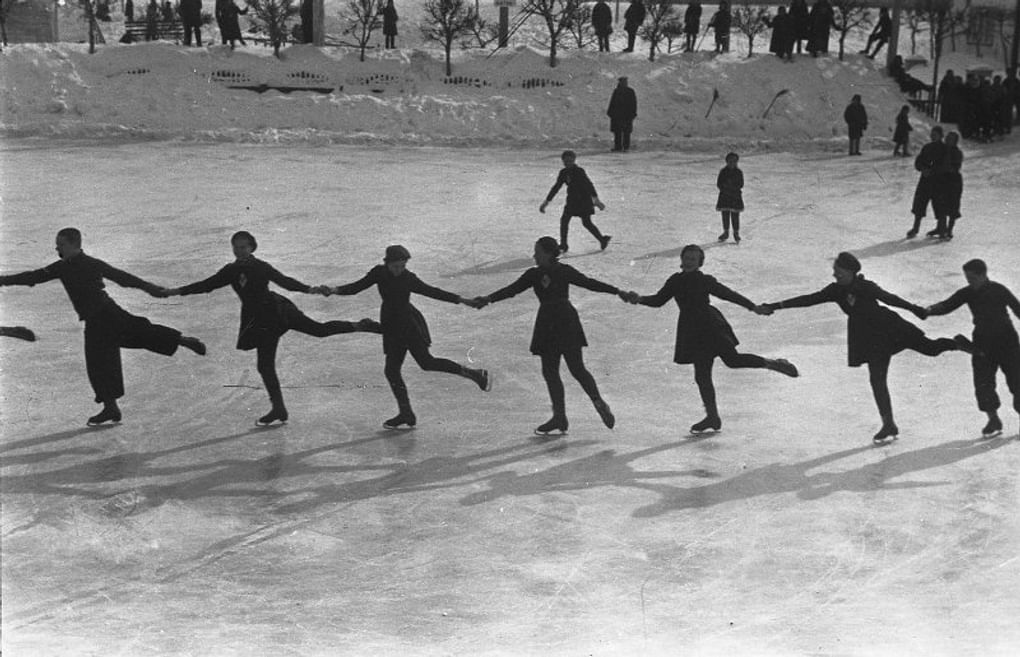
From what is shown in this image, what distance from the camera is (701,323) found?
10727 mm

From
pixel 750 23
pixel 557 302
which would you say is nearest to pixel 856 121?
pixel 750 23

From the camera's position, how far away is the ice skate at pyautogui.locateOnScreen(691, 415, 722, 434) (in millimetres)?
11016

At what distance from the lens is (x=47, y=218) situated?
19188 mm

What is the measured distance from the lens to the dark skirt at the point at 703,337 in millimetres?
10711

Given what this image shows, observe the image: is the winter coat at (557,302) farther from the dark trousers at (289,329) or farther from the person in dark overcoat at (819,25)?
the person in dark overcoat at (819,25)

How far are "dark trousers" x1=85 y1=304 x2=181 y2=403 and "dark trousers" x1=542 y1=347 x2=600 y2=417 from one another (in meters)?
2.81

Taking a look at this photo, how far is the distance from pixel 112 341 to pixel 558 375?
3.36 metres

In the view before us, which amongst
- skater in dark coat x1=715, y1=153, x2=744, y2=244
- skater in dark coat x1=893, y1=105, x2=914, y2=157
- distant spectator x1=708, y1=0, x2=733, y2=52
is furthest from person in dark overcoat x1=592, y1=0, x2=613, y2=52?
skater in dark coat x1=715, y1=153, x2=744, y2=244

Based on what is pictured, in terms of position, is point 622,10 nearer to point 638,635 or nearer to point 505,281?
point 505,281

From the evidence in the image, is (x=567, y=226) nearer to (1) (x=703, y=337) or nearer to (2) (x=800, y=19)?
(1) (x=703, y=337)

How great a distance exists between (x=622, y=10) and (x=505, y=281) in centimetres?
2839

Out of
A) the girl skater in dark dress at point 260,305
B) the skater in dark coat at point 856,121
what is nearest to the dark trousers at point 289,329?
the girl skater in dark dress at point 260,305

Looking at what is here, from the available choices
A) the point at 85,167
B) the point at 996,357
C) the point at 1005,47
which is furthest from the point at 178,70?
the point at 996,357

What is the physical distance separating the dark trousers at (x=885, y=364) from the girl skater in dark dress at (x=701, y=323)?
0.61m
